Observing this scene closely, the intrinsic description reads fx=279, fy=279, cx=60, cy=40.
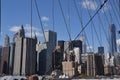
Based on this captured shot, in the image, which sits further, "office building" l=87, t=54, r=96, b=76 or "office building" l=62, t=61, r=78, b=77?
"office building" l=87, t=54, r=96, b=76

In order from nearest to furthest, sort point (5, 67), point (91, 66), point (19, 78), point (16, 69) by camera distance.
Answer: point (19, 78) < point (16, 69) < point (5, 67) < point (91, 66)

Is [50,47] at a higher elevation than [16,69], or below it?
higher

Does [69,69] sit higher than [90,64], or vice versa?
[90,64]

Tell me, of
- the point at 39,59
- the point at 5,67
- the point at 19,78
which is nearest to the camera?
the point at 19,78

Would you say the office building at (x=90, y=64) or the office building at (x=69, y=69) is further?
the office building at (x=90, y=64)

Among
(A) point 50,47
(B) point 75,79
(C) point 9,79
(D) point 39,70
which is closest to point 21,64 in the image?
(A) point 50,47

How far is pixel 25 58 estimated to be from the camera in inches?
2510

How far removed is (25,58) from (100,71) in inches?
1089

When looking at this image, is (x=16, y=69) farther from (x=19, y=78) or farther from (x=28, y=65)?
(x=19, y=78)

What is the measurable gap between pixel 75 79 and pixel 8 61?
80.2 metres

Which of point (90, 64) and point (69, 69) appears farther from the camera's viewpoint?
point (90, 64)

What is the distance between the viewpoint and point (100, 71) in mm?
82312

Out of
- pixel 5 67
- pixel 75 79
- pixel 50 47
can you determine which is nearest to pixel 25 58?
pixel 50 47

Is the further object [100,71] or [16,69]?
[100,71]
